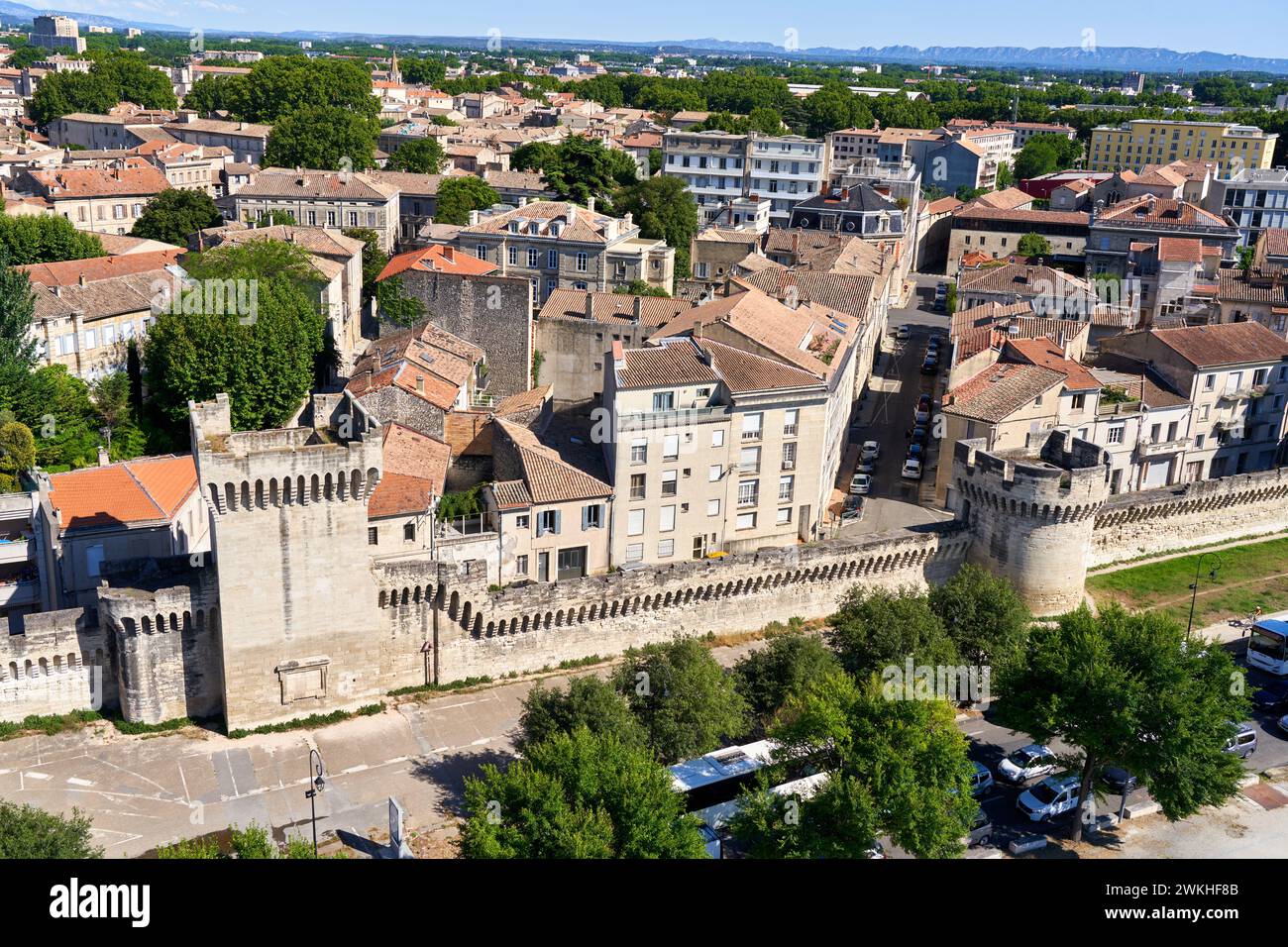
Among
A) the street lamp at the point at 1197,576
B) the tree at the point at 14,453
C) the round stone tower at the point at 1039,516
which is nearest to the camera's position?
the round stone tower at the point at 1039,516

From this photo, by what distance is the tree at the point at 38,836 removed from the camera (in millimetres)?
27219

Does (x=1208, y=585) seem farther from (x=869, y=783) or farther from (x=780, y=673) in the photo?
(x=869, y=783)

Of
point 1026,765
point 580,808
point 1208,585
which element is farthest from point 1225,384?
point 580,808

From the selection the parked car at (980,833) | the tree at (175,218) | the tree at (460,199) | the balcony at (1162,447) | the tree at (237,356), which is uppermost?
the tree at (460,199)

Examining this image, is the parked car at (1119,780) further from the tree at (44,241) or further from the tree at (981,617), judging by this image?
the tree at (44,241)

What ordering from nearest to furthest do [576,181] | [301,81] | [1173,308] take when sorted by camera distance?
1. [1173,308]
2. [576,181]
3. [301,81]

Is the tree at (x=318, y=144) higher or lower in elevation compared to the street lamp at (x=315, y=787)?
higher

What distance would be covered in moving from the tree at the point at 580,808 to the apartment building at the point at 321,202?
227ft

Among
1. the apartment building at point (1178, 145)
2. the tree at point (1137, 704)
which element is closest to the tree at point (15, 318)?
the tree at point (1137, 704)

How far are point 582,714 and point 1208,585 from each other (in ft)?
118
